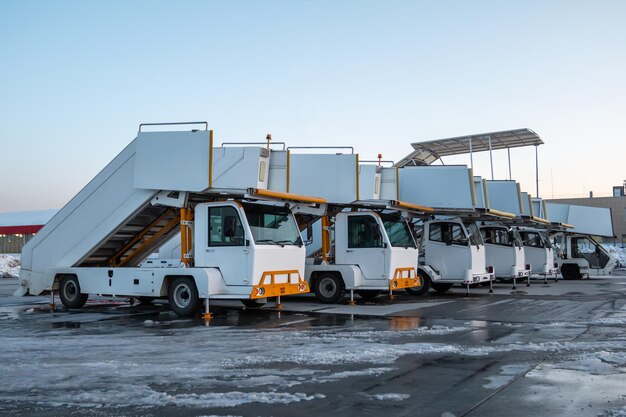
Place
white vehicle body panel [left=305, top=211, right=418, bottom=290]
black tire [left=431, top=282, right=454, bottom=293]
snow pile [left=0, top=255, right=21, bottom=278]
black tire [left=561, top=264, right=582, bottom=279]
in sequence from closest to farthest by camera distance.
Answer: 1. white vehicle body panel [left=305, top=211, right=418, bottom=290]
2. black tire [left=431, top=282, right=454, bottom=293]
3. black tire [left=561, top=264, right=582, bottom=279]
4. snow pile [left=0, top=255, right=21, bottom=278]

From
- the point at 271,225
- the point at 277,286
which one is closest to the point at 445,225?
the point at 271,225

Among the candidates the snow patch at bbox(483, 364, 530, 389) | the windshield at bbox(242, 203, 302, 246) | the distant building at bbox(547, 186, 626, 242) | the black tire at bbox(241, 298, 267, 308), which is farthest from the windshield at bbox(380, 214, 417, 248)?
the distant building at bbox(547, 186, 626, 242)

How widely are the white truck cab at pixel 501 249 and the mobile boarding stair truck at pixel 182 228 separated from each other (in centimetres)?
1040

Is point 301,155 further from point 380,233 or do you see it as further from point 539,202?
point 539,202

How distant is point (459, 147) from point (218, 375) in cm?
2373

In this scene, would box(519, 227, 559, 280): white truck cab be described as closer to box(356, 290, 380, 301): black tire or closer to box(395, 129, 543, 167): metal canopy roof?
box(395, 129, 543, 167): metal canopy roof

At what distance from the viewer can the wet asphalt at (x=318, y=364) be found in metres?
5.64

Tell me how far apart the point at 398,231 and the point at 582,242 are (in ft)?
60.7

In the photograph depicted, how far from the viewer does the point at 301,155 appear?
16.8 meters

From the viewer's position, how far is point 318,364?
7.45 meters

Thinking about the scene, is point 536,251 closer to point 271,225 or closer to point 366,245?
point 366,245

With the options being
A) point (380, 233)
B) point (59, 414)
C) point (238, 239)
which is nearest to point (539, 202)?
point (380, 233)

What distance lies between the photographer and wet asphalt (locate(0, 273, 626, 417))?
5.64 metres

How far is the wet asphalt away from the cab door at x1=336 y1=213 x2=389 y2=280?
258cm
